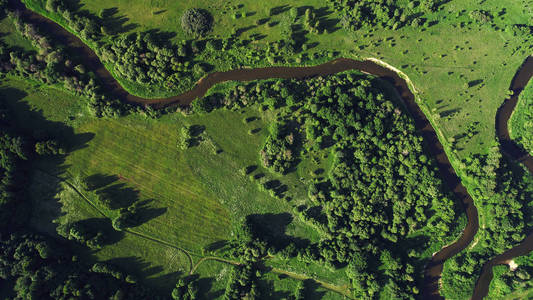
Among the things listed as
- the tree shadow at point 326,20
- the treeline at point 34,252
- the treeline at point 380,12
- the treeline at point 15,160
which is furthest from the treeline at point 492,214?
the treeline at point 15,160

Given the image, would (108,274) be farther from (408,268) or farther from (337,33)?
(337,33)

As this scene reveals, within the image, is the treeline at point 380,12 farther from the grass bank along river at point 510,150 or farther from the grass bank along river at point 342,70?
the grass bank along river at point 510,150

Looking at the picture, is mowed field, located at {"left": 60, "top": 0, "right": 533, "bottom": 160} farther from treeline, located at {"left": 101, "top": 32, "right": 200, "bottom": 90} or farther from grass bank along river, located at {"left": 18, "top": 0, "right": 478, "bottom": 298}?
treeline, located at {"left": 101, "top": 32, "right": 200, "bottom": 90}

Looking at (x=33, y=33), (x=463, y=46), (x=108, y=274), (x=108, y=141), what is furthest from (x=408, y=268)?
(x=33, y=33)

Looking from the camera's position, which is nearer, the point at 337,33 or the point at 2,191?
the point at 2,191

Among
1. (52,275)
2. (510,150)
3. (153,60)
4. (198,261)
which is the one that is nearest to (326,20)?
(153,60)
